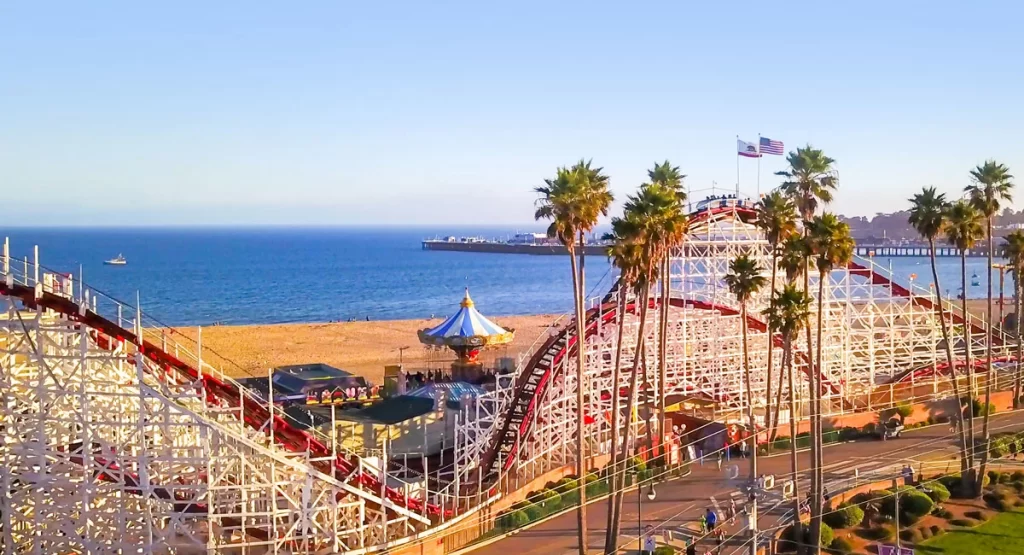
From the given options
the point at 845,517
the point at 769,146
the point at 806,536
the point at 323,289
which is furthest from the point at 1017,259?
the point at 323,289

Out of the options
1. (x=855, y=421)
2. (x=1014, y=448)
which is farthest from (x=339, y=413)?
(x=1014, y=448)

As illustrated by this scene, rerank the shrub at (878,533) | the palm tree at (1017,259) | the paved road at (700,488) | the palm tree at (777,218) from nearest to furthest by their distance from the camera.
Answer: the paved road at (700,488)
the shrub at (878,533)
the palm tree at (777,218)
the palm tree at (1017,259)

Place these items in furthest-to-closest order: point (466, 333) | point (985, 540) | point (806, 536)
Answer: point (466, 333) < point (985, 540) < point (806, 536)

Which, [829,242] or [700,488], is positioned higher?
[829,242]

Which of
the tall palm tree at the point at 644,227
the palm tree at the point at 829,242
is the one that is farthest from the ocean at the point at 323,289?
the tall palm tree at the point at 644,227

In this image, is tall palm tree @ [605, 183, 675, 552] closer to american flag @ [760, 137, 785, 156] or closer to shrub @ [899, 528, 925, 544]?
shrub @ [899, 528, 925, 544]

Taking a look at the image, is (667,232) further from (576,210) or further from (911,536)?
(911,536)

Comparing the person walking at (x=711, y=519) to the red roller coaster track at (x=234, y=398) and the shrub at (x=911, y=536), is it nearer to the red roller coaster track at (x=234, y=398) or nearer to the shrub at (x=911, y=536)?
the shrub at (x=911, y=536)
